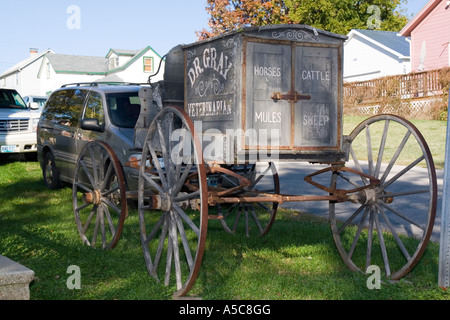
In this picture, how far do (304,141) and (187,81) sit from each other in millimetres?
1402

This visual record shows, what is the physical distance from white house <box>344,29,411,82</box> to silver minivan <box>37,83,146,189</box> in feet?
99.7

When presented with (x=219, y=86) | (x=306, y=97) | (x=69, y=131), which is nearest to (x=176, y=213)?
(x=219, y=86)

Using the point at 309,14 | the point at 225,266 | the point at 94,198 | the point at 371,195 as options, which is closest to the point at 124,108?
the point at 94,198

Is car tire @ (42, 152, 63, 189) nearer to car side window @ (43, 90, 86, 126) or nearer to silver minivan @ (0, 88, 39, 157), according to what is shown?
car side window @ (43, 90, 86, 126)

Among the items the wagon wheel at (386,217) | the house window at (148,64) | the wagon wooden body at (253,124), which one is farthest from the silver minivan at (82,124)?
the house window at (148,64)

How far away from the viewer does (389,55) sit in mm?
39375

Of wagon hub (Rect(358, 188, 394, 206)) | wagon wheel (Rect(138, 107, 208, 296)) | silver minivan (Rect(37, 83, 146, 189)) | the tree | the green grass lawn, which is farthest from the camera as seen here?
the tree

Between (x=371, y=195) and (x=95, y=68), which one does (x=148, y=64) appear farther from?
(x=371, y=195)

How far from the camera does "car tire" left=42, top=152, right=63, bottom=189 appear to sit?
11191 mm

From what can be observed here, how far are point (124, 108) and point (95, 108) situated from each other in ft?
1.86

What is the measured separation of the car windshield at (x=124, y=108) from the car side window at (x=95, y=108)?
0.55ft

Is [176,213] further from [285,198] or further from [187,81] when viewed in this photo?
[187,81]

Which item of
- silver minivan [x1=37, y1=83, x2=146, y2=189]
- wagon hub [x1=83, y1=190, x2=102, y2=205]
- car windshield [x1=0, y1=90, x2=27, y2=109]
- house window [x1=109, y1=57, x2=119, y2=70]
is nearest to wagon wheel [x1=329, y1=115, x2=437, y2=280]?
wagon hub [x1=83, y1=190, x2=102, y2=205]
